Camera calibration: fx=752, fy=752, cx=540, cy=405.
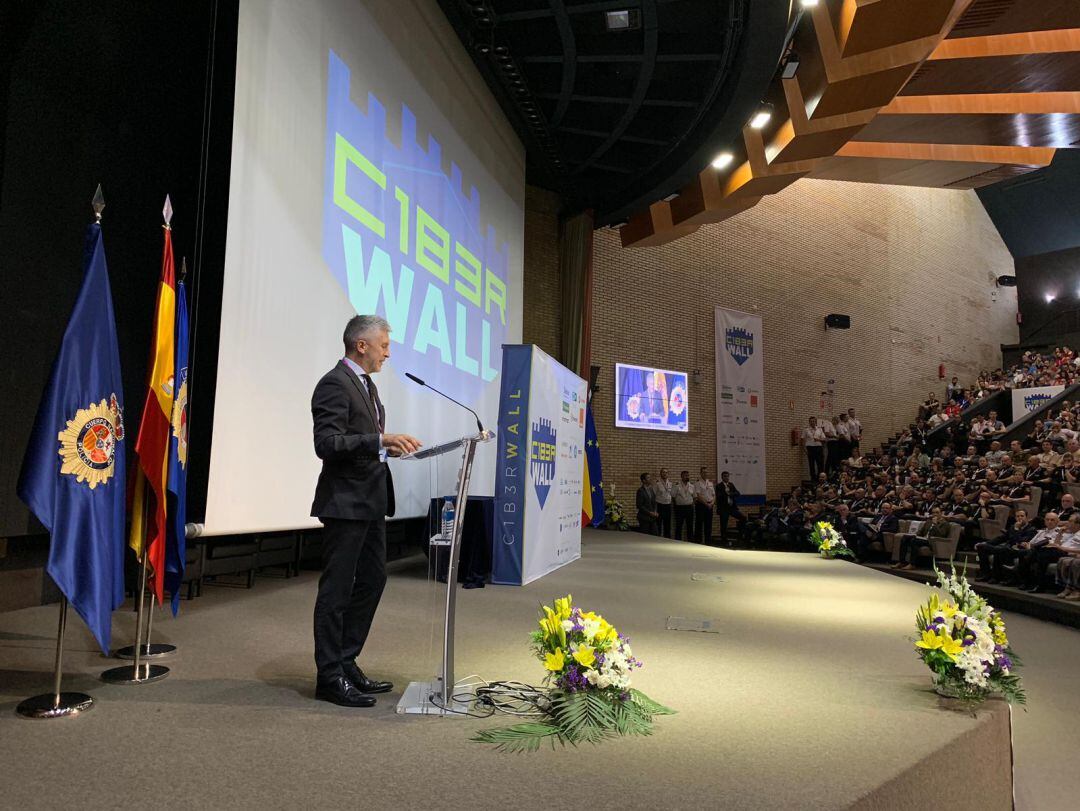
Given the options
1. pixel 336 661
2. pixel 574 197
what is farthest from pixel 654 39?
pixel 336 661

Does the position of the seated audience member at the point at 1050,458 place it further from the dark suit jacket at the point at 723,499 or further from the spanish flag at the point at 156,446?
the spanish flag at the point at 156,446

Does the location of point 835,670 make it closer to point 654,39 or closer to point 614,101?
point 654,39

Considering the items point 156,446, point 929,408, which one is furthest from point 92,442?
point 929,408

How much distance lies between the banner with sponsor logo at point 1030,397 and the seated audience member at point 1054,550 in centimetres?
1163

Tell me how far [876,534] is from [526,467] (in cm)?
689

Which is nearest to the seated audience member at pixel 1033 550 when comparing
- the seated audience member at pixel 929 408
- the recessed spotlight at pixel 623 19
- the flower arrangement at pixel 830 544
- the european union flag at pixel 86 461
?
the flower arrangement at pixel 830 544

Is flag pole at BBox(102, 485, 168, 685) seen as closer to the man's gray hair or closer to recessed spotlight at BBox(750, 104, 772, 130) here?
the man's gray hair

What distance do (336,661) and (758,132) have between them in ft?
31.8

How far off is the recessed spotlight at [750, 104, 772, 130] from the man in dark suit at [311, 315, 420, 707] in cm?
832

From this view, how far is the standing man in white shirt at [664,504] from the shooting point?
13312mm

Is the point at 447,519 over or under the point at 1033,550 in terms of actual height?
over

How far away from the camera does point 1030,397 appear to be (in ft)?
57.5

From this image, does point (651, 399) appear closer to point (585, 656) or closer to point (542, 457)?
point (542, 457)

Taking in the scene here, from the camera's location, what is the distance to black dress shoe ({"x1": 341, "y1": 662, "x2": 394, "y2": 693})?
A: 110 inches
